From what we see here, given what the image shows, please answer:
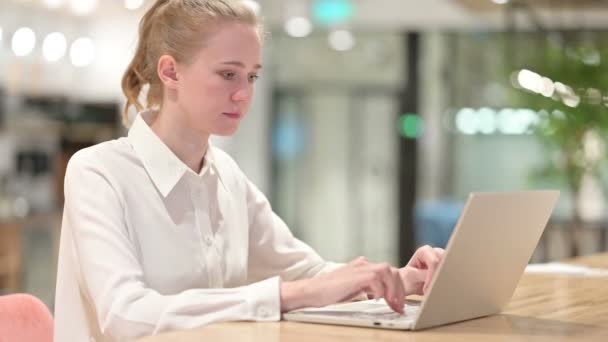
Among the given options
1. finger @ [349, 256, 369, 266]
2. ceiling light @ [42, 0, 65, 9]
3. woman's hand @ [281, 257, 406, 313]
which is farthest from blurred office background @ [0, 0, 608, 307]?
woman's hand @ [281, 257, 406, 313]

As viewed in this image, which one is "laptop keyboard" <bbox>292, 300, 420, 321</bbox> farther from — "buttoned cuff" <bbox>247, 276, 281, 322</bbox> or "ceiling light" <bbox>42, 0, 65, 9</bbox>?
"ceiling light" <bbox>42, 0, 65, 9</bbox>

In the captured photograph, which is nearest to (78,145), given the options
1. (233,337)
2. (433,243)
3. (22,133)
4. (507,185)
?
(22,133)

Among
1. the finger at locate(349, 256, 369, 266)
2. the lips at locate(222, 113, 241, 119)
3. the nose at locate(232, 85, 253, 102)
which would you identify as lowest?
the finger at locate(349, 256, 369, 266)

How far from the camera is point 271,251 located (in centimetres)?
251

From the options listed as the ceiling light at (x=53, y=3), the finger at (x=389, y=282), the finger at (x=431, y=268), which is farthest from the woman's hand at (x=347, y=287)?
the ceiling light at (x=53, y=3)

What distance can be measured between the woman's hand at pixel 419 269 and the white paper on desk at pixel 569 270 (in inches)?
39.4

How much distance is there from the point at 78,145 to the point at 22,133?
938 millimetres

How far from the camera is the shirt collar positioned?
214cm

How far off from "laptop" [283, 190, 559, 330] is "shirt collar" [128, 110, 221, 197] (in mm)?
431

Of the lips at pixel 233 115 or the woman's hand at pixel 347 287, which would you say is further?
the lips at pixel 233 115

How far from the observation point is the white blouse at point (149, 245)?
1820mm

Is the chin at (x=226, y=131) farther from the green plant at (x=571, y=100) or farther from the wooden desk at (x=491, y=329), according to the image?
the green plant at (x=571, y=100)

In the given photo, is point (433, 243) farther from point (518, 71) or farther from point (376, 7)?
point (376, 7)

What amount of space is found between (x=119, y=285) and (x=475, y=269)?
0.62 m
